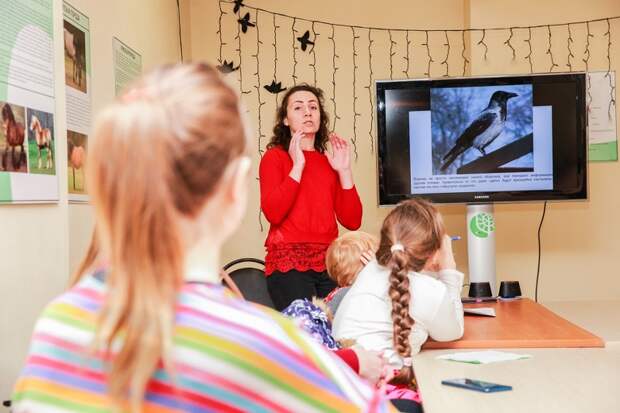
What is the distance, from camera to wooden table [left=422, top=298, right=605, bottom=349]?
7.67ft

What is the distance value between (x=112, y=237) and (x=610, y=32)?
4267 mm

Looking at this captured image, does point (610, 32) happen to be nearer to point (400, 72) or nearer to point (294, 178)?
point (400, 72)

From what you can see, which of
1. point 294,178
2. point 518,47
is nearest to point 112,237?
point 294,178

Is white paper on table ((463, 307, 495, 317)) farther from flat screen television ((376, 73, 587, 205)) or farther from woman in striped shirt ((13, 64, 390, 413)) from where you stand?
woman in striped shirt ((13, 64, 390, 413))

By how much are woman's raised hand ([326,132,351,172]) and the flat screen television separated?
1.72ft

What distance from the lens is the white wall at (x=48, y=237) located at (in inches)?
92.8

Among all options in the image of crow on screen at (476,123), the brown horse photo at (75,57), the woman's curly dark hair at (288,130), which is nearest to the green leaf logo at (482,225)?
the image of crow on screen at (476,123)

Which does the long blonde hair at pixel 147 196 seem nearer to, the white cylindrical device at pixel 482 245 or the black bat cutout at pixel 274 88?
the white cylindrical device at pixel 482 245

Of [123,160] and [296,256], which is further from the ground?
[123,160]

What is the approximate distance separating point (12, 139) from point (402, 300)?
115 cm

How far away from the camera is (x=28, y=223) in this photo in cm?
248

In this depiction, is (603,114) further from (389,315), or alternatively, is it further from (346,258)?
(389,315)

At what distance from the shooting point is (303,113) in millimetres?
3574

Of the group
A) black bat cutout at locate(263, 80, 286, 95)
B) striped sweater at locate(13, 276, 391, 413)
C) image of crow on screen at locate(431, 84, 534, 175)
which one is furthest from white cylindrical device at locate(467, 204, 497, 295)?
striped sweater at locate(13, 276, 391, 413)
